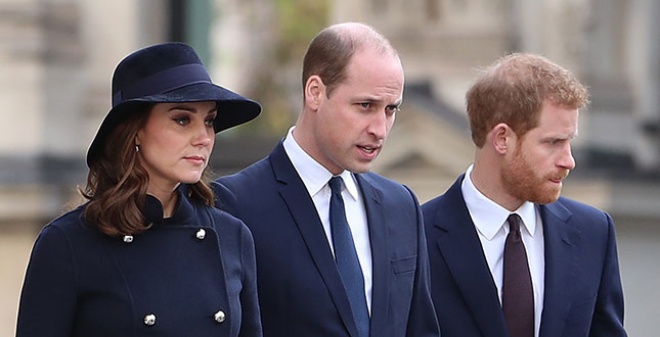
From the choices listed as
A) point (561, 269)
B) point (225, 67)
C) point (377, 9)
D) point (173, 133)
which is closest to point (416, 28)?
point (377, 9)

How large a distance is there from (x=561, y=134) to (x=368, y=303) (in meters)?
0.76

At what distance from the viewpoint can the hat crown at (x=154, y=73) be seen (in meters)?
4.15

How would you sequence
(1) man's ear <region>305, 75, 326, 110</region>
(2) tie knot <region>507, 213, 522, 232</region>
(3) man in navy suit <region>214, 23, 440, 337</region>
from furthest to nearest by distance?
(2) tie knot <region>507, 213, 522, 232</region> < (1) man's ear <region>305, 75, 326, 110</region> < (3) man in navy suit <region>214, 23, 440, 337</region>

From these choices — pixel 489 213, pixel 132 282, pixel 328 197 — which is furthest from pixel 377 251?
pixel 132 282

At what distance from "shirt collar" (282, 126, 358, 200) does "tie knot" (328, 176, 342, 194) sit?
0.5 inches

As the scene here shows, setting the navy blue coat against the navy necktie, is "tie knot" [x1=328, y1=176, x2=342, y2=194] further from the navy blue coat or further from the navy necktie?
the navy blue coat

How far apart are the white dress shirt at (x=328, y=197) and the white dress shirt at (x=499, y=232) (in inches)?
18.9

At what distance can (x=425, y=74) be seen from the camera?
10.6 metres

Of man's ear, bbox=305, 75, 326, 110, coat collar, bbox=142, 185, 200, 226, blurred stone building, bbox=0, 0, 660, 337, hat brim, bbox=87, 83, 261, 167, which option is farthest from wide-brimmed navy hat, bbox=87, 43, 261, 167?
blurred stone building, bbox=0, 0, 660, 337

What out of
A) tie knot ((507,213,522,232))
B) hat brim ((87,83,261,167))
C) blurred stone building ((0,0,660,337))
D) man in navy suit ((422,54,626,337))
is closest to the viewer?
hat brim ((87,83,261,167))

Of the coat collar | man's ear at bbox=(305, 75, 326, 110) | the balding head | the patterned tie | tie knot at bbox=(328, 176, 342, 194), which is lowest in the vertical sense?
the patterned tie

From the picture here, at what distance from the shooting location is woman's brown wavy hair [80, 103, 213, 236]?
403 cm

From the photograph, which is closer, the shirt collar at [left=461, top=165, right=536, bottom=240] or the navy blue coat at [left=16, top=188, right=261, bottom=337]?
the navy blue coat at [left=16, top=188, right=261, bottom=337]

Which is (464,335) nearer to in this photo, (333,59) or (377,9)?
(333,59)
